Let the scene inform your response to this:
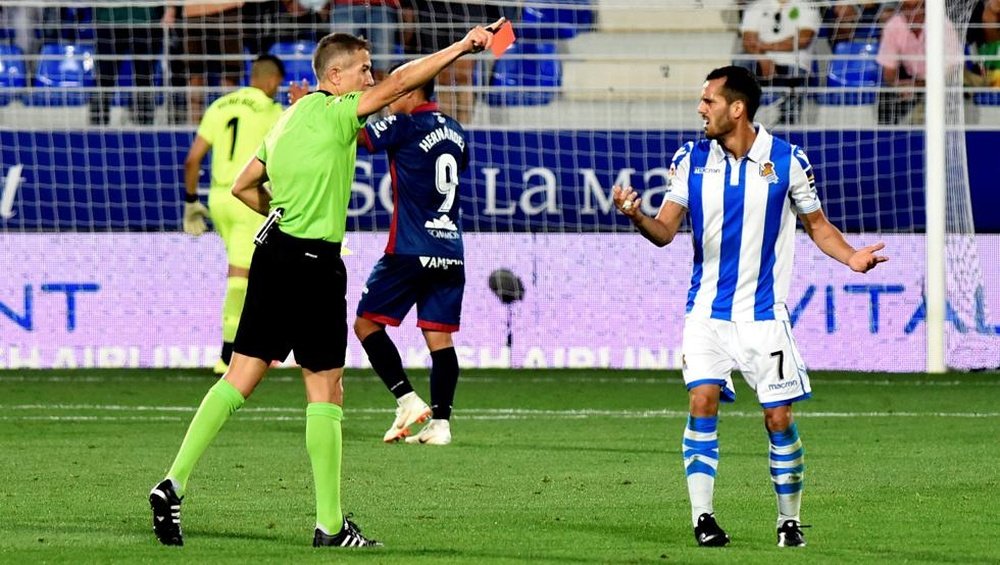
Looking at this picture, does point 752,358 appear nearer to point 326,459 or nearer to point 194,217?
point 326,459

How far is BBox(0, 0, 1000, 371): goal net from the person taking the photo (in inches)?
602

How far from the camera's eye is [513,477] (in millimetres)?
8547

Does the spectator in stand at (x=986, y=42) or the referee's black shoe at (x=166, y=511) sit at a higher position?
the spectator in stand at (x=986, y=42)

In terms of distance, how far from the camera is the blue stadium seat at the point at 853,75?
674 inches

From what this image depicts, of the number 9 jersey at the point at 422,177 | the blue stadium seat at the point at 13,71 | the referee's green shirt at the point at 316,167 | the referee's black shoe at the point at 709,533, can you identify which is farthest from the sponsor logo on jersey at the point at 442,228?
the blue stadium seat at the point at 13,71

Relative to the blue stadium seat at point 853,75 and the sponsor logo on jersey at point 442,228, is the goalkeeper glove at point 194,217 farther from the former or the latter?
the blue stadium seat at point 853,75

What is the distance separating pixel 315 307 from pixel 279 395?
274 inches

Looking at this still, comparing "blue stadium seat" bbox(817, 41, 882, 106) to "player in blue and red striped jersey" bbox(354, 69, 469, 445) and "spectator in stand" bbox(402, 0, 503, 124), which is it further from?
"player in blue and red striped jersey" bbox(354, 69, 469, 445)

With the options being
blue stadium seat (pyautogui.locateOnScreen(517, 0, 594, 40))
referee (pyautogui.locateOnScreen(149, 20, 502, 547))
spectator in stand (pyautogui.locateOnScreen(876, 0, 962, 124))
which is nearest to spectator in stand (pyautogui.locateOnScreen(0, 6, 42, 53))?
blue stadium seat (pyautogui.locateOnScreen(517, 0, 594, 40))

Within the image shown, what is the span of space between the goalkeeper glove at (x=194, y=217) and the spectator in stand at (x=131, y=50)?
3.12 metres

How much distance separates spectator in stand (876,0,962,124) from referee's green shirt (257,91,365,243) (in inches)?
422

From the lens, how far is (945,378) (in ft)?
48.1

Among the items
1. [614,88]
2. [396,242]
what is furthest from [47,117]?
[396,242]

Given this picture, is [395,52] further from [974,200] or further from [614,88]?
[974,200]
